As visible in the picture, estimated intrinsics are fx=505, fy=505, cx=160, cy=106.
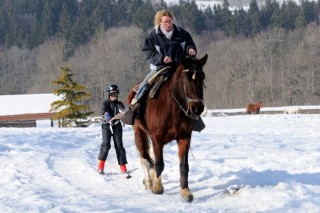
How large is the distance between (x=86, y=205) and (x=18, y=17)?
146838 mm

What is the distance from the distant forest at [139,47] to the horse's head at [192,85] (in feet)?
181

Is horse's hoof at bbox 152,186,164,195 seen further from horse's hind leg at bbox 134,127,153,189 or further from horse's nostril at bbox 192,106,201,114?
horse's nostril at bbox 192,106,201,114

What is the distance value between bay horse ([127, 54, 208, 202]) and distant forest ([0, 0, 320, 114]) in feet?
179

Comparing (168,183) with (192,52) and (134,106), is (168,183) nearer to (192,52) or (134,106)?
(134,106)

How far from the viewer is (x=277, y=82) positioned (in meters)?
81.8

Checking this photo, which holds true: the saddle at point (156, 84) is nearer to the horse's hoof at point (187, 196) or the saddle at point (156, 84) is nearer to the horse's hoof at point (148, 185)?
the horse's hoof at point (148, 185)

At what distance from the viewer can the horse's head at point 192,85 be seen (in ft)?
22.1

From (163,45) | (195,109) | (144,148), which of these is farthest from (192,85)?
(144,148)

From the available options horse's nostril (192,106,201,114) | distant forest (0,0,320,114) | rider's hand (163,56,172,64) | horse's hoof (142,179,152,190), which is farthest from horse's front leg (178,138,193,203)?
distant forest (0,0,320,114)

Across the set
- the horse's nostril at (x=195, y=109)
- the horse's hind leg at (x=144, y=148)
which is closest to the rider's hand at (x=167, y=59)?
the horse's nostril at (x=195, y=109)

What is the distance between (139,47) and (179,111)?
90.6 metres

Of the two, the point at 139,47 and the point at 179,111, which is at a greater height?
the point at 139,47

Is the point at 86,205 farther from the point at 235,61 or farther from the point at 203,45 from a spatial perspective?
the point at 203,45

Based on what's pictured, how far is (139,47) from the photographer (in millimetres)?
96938
